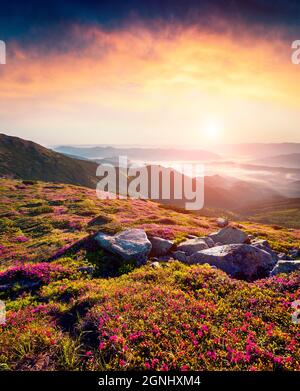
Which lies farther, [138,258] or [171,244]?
[171,244]

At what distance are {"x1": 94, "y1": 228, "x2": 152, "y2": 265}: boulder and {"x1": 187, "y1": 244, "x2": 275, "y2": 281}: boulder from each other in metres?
3.83

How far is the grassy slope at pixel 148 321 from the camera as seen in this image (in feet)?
27.9

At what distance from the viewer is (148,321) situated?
10.2 m

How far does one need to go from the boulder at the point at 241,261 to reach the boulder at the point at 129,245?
12.6 ft

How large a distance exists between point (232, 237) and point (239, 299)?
38.6 feet

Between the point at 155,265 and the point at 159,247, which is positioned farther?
the point at 159,247

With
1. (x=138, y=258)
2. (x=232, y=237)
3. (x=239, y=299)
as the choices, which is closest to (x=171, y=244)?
(x=138, y=258)

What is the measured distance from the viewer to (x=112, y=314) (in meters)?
10.7

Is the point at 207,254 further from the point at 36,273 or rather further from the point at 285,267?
the point at 36,273

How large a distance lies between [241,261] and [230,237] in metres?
6.73

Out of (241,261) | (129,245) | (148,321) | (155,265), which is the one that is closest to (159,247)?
(129,245)

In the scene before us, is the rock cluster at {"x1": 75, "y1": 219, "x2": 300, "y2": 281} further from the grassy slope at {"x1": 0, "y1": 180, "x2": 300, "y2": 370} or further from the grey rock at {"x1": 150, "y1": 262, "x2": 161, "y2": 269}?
the grassy slope at {"x1": 0, "y1": 180, "x2": 300, "y2": 370}

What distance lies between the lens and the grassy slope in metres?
8.49
